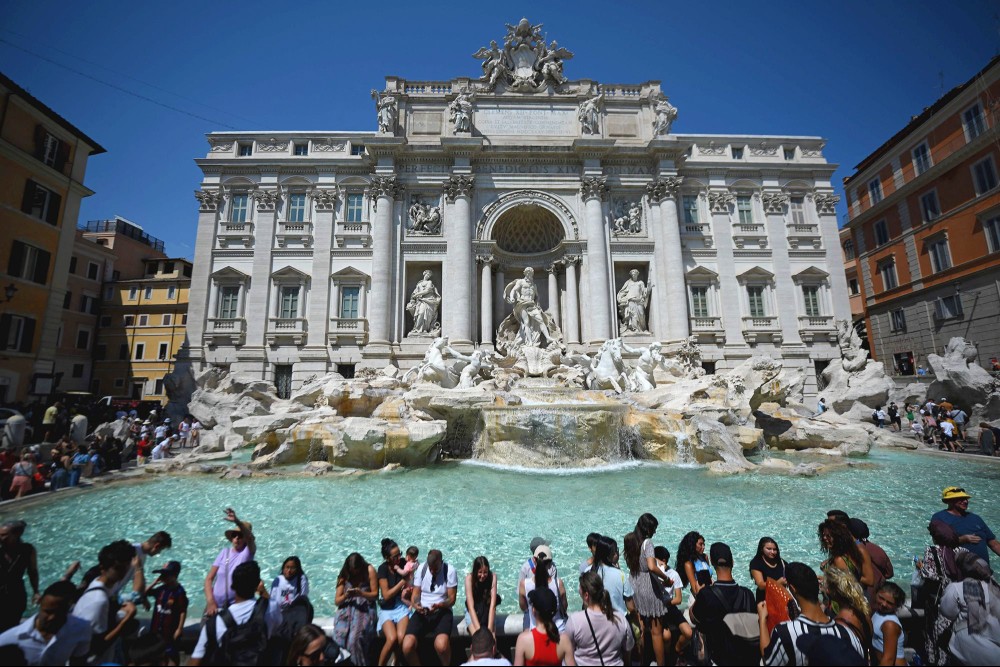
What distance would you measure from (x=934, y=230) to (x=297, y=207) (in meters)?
32.9

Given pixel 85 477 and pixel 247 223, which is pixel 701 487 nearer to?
pixel 85 477

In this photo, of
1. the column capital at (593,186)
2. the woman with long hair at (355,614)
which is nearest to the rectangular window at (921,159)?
the column capital at (593,186)

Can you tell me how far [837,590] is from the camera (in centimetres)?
294

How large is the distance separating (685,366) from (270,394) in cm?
1807

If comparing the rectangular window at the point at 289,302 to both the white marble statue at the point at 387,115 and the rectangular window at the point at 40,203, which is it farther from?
the white marble statue at the point at 387,115

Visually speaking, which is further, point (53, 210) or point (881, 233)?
point (881, 233)

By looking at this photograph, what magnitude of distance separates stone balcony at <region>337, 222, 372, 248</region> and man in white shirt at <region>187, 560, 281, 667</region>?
20866mm

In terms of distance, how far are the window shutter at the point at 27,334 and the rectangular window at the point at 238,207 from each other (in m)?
9.18

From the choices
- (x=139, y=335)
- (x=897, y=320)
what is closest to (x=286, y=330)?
(x=139, y=335)

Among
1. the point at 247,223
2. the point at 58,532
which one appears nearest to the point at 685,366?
the point at 58,532

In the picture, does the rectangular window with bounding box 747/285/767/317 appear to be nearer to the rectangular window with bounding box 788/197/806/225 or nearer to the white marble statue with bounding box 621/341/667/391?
the rectangular window with bounding box 788/197/806/225

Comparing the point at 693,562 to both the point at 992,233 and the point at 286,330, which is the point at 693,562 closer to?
the point at 286,330

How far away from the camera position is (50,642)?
2881mm

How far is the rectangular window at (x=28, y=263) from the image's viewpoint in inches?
630
